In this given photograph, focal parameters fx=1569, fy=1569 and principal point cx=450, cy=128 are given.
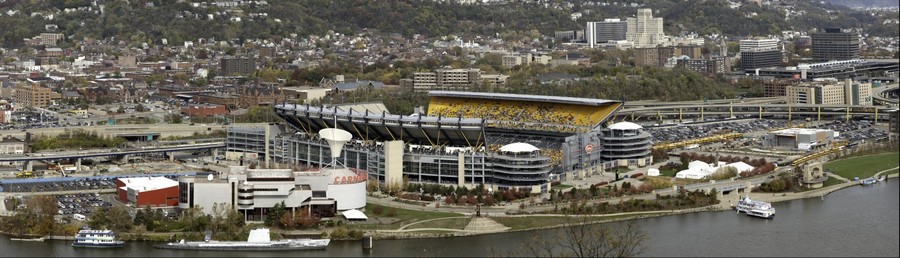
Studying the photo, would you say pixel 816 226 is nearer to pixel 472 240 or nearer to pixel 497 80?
pixel 472 240

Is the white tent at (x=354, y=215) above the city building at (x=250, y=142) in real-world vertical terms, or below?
below

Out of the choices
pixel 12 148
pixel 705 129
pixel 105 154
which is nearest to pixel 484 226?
pixel 105 154

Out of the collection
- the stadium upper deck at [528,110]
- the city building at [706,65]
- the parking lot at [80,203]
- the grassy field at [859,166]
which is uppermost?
the city building at [706,65]

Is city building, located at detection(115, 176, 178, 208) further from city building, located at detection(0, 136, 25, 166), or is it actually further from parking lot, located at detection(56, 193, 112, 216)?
city building, located at detection(0, 136, 25, 166)

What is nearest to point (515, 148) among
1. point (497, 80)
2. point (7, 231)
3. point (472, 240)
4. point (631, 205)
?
point (631, 205)

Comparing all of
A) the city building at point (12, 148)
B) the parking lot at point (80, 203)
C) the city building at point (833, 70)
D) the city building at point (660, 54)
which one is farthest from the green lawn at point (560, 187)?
the city building at point (660, 54)

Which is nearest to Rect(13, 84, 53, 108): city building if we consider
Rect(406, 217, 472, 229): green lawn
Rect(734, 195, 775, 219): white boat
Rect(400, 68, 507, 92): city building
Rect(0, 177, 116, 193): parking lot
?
Rect(400, 68, 507, 92): city building

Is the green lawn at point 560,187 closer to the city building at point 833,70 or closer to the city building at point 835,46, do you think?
the city building at point 833,70
